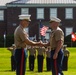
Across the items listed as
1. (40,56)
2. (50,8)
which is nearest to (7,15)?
(50,8)

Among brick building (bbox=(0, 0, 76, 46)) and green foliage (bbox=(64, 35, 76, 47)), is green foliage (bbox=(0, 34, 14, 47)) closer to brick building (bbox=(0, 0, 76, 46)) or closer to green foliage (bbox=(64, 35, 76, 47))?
brick building (bbox=(0, 0, 76, 46))

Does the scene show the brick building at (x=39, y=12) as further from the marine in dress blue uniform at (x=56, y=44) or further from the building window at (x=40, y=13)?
the marine in dress blue uniform at (x=56, y=44)

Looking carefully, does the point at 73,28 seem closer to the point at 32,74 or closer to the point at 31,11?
the point at 31,11

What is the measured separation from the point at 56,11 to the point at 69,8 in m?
2.10

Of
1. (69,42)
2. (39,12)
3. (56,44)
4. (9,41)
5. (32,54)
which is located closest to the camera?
(56,44)

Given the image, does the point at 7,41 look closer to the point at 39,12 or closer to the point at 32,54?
the point at 39,12

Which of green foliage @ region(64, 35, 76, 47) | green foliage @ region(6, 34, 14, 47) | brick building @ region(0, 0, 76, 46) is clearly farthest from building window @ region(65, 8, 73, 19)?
green foliage @ region(6, 34, 14, 47)

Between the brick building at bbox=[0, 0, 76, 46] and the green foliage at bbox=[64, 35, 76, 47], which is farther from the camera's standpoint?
the brick building at bbox=[0, 0, 76, 46]

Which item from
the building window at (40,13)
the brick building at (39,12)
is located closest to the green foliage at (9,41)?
the brick building at (39,12)

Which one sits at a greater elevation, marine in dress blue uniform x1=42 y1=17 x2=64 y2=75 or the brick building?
marine in dress blue uniform x1=42 y1=17 x2=64 y2=75

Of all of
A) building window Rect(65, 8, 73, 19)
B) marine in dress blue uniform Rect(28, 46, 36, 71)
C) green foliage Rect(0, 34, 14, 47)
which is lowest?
green foliage Rect(0, 34, 14, 47)

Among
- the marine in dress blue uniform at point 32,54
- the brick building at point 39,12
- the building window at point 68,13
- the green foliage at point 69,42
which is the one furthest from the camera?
the building window at point 68,13

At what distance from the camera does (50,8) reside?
69.4m

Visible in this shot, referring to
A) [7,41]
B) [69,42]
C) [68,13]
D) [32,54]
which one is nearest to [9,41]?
[7,41]
